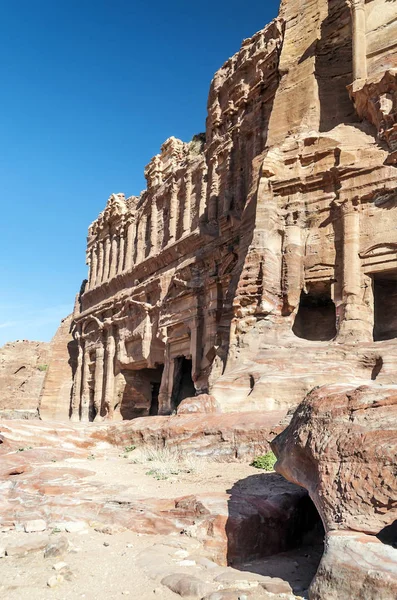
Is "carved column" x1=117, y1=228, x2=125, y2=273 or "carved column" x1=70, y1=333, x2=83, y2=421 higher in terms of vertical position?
"carved column" x1=117, y1=228, x2=125, y2=273

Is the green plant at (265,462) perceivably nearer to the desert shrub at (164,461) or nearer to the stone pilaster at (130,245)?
the desert shrub at (164,461)

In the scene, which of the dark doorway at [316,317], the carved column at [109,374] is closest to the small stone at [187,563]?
the dark doorway at [316,317]

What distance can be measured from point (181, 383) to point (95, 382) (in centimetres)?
940

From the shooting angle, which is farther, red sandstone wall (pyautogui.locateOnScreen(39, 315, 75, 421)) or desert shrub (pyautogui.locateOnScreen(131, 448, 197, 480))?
red sandstone wall (pyautogui.locateOnScreen(39, 315, 75, 421))

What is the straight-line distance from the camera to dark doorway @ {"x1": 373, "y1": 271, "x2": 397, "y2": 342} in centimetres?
1643

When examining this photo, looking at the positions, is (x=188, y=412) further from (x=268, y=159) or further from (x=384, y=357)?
(x=268, y=159)

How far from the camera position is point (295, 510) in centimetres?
683

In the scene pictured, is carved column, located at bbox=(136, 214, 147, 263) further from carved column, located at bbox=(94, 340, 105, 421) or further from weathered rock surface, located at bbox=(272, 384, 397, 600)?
weathered rock surface, located at bbox=(272, 384, 397, 600)

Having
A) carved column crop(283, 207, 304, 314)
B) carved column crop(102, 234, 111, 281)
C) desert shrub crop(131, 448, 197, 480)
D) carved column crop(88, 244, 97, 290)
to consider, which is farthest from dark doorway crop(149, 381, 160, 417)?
desert shrub crop(131, 448, 197, 480)

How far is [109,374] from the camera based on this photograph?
103 feet

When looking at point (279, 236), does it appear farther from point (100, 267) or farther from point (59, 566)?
point (100, 267)

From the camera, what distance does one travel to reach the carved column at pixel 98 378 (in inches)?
1260

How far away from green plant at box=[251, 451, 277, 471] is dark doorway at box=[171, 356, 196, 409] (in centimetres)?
1517

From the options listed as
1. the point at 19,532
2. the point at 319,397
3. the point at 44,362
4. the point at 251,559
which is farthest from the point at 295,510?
the point at 44,362
